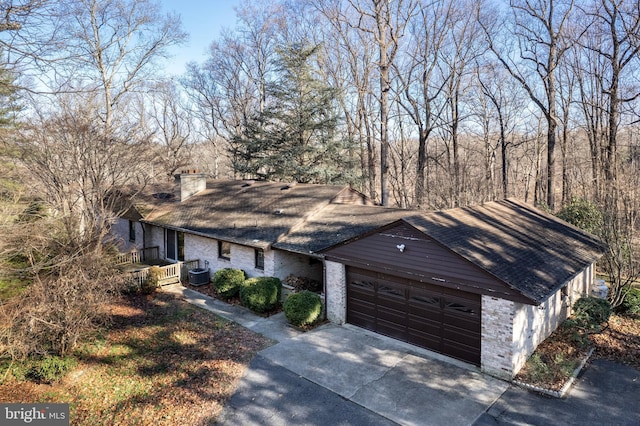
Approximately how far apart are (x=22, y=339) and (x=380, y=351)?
28.8 ft

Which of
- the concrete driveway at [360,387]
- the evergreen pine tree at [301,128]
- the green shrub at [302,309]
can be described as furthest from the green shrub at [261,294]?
the evergreen pine tree at [301,128]

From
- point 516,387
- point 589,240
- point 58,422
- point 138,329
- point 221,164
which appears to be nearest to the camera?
point 58,422

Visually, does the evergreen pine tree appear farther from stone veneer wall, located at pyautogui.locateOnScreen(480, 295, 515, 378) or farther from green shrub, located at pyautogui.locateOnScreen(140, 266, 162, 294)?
stone veneer wall, located at pyautogui.locateOnScreen(480, 295, 515, 378)

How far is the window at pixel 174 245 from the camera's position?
19.4m

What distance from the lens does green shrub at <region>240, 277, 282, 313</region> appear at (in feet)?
43.4

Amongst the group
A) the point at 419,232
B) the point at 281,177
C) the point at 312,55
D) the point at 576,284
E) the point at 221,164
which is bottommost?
the point at 576,284

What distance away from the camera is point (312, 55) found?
1032 inches

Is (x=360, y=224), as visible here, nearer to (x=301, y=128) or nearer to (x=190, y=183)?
(x=190, y=183)

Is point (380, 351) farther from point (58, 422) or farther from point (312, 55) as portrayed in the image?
point (312, 55)

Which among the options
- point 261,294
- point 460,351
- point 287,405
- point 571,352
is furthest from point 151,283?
point 571,352

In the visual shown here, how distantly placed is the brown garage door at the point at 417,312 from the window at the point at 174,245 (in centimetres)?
1075

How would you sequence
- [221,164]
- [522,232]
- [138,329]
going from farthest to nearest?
[221,164] < [522,232] < [138,329]

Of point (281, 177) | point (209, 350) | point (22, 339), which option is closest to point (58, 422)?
point (22, 339)

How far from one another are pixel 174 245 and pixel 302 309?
10544 mm
